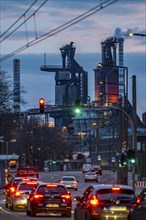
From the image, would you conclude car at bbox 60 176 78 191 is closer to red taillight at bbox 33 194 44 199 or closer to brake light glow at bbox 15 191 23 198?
brake light glow at bbox 15 191 23 198

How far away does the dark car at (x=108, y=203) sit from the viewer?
2728cm

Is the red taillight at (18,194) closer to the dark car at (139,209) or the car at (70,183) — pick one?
the dark car at (139,209)

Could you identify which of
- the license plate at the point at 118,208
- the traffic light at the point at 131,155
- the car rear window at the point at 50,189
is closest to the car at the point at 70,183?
the traffic light at the point at 131,155

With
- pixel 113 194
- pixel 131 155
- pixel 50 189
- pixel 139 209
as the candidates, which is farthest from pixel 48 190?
pixel 131 155

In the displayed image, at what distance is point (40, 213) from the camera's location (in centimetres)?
3812

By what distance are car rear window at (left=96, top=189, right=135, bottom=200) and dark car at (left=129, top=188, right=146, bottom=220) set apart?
2360 millimetres

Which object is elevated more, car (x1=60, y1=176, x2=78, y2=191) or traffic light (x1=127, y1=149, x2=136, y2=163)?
traffic light (x1=127, y1=149, x2=136, y2=163)

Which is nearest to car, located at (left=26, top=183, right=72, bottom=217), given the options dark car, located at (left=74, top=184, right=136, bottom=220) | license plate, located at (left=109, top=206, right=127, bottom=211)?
dark car, located at (left=74, top=184, right=136, bottom=220)

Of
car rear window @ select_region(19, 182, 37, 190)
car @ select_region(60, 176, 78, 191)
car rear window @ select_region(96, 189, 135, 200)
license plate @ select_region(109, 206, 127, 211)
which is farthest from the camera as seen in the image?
car @ select_region(60, 176, 78, 191)

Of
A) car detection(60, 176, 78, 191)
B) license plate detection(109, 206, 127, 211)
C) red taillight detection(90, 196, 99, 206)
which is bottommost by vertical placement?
car detection(60, 176, 78, 191)

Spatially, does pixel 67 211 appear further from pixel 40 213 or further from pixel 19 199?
pixel 19 199

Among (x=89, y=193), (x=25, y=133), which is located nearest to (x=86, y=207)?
(x=89, y=193)

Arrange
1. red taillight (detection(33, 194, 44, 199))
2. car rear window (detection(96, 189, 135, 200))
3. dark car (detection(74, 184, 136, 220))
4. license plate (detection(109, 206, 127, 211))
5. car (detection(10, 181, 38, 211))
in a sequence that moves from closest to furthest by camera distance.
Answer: dark car (detection(74, 184, 136, 220)), license plate (detection(109, 206, 127, 211)), car rear window (detection(96, 189, 135, 200)), red taillight (detection(33, 194, 44, 199)), car (detection(10, 181, 38, 211))

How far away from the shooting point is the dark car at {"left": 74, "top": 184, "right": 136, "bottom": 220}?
89.5 feet
